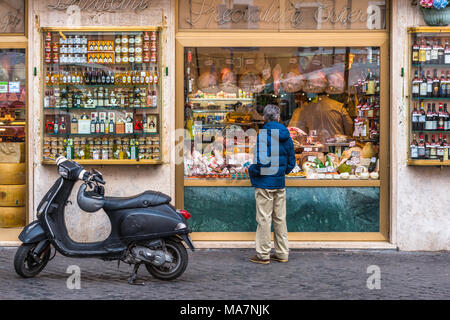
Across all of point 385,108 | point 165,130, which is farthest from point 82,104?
point 385,108

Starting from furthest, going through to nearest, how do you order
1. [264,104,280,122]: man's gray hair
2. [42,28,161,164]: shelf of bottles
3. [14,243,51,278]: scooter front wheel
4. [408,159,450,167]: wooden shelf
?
1. [42,28,161,164]: shelf of bottles
2. [408,159,450,167]: wooden shelf
3. [264,104,280,122]: man's gray hair
4. [14,243,51,278]: scooter front wheel

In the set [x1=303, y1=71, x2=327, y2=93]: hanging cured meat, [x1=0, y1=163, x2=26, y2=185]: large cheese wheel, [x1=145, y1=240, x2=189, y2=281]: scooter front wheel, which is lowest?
[x1=145, y1=240, x2=189, y2=281]: scooter front wheel

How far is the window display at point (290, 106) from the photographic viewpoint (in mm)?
9383

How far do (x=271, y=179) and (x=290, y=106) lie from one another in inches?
69.1

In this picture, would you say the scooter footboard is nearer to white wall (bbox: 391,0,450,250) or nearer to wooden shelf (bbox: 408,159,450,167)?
white wall (bbox: 391,0,450,250)

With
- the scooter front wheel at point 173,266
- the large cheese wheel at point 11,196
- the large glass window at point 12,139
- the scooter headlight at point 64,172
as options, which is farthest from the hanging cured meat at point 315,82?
the large cheese wheel at point 11,196

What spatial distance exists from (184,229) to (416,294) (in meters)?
2.45

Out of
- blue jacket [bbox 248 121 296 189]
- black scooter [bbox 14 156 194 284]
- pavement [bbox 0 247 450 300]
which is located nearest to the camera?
pavement [bbox 0 247 450 300]

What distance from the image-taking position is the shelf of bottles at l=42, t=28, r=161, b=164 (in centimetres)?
916

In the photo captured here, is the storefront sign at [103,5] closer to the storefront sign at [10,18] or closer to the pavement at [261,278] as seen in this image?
the storefront sign at [10,18]

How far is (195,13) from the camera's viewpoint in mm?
9289

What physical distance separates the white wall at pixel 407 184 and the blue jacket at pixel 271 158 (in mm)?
1762

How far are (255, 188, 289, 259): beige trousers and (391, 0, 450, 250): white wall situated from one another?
1733 millimetres

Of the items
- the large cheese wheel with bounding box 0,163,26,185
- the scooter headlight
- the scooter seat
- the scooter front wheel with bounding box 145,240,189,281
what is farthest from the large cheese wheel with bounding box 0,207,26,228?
the scooter front wheel with bounding box 145,240,189,281
